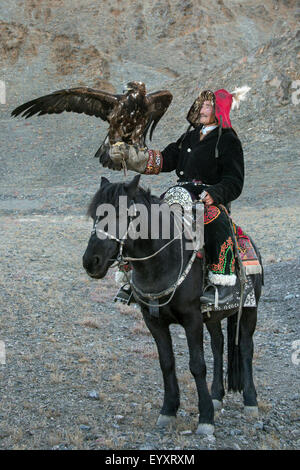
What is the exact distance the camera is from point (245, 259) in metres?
5.82

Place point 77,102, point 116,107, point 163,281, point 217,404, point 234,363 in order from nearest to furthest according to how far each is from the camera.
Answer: point 163,281 → point 217,404 → point 234,363 → point 116,107 → point 77,102

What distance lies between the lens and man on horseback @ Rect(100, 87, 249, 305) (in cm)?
527

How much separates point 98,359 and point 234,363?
7.31ft

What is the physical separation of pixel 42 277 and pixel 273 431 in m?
7.24

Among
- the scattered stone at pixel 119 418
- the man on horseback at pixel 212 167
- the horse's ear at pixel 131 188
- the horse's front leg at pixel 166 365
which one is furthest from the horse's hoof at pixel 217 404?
the horse's ear at pixel 131 188

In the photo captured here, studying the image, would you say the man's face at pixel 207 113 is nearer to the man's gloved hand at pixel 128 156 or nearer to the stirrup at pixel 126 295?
the man's gloved hand at pixel 128 156

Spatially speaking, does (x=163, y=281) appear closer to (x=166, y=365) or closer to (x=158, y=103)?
(x=166, y=365)

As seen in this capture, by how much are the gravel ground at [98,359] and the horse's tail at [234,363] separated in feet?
0.83

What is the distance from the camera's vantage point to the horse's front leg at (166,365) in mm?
5215

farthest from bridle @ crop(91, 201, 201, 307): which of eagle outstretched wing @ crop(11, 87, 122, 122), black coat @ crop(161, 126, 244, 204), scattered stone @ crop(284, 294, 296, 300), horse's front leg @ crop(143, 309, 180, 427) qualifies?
scattered stone @ crop(284, 294, 296, 300)

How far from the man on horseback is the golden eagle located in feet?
1.70

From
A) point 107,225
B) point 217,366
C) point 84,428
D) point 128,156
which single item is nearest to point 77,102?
point 128,156

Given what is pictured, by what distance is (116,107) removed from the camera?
768 cm
